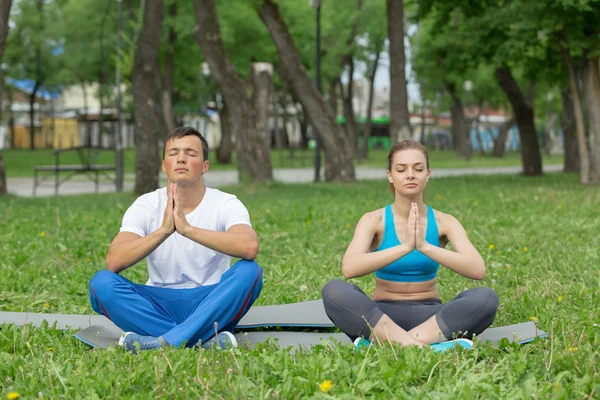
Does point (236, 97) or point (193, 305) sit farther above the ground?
point (236, 97)

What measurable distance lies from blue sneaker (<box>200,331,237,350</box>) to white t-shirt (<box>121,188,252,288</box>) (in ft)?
1.25

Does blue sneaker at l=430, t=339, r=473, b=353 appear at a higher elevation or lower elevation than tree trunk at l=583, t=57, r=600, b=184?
lower

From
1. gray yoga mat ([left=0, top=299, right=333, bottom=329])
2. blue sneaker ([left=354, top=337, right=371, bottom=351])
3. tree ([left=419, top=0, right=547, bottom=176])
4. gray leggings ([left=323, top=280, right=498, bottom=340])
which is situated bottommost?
gray yoga mat ([left=0, top=299, right=333, bottom=329])

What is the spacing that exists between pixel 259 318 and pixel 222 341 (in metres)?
1.02

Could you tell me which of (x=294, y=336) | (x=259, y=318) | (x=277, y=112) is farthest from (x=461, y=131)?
(x=294, y=336)

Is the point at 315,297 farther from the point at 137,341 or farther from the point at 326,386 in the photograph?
the point at 326,386

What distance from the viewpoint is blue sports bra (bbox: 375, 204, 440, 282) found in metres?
4.94

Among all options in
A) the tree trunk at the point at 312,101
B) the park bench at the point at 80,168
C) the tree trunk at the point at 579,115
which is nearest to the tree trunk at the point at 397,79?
the tree trunk at the point at 312,101

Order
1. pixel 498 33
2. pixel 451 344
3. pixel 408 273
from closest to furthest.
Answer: pixel 451 344
pixel 408 273
pixel 498 33

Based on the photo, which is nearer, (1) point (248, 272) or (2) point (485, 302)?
(2) point (485, 302)

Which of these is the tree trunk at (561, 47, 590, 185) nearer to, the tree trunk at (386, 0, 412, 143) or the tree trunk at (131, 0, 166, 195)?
the tree trunk at (386, 0, 412, 143)

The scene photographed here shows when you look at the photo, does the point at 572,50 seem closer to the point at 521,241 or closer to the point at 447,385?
the point at 521,241

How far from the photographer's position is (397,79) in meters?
19.7

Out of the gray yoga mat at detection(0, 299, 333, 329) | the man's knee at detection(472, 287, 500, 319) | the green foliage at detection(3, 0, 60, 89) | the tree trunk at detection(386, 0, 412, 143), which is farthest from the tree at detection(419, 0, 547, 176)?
the green foliage at detection(3, 0, 60, 89)
